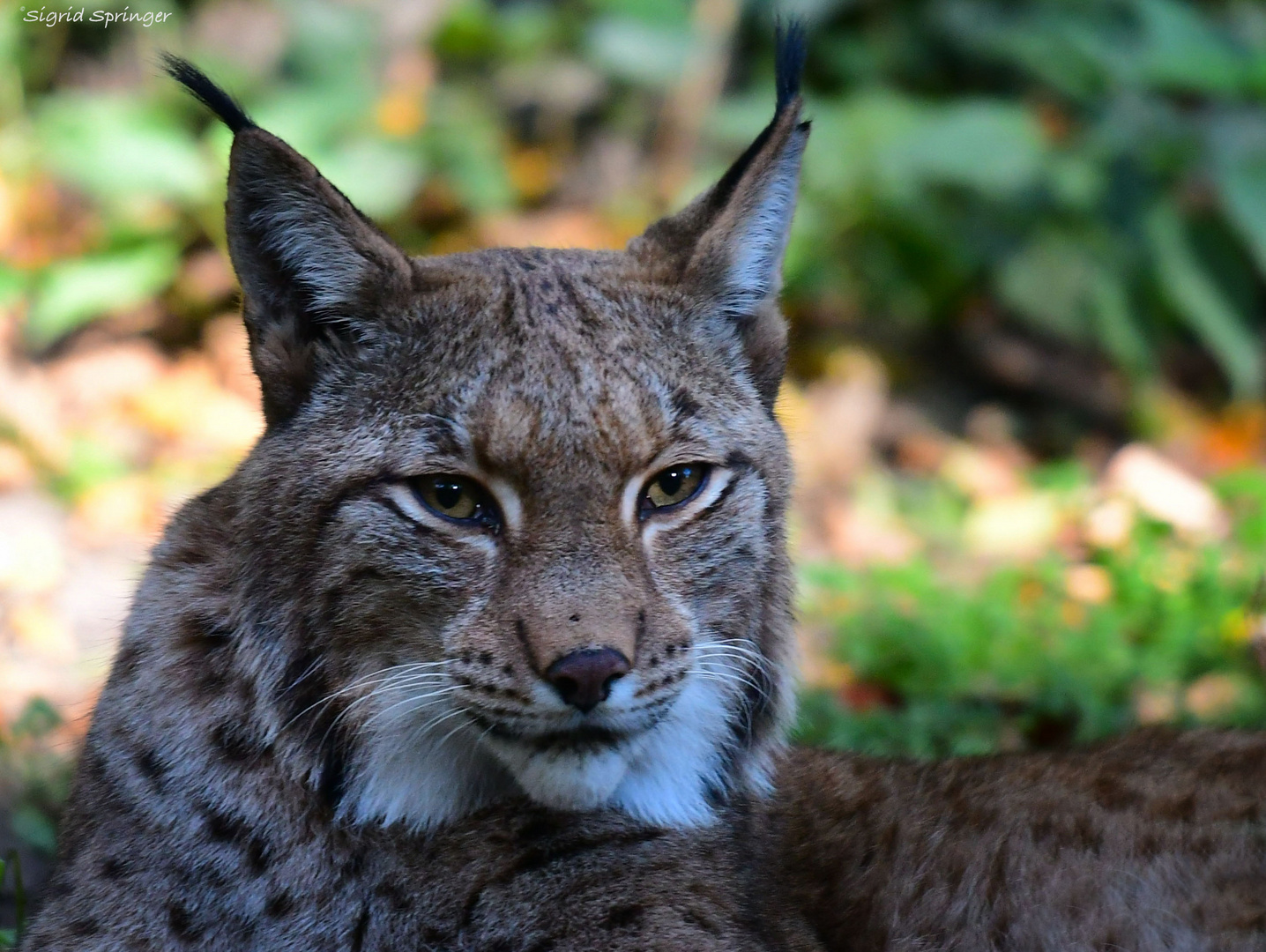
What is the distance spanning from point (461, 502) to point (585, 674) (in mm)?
482

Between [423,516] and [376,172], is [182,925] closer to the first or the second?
[423,516]

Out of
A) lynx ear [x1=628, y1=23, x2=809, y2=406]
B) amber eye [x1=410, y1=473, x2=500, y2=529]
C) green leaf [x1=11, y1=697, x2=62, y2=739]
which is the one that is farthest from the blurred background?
amber eye [x1=410, y1=473, x2=500, y2=529]

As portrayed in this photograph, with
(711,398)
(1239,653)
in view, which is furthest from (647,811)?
(1239,653)

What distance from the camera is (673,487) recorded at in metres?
3.10

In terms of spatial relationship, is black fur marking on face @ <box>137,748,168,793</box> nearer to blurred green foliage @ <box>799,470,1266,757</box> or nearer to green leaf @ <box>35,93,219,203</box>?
blurred green foliage @ <box>799,470,1266,757</box>

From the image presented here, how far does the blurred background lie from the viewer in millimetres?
7180

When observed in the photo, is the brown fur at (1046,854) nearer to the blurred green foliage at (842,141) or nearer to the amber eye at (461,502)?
the amber eye at (461,502)

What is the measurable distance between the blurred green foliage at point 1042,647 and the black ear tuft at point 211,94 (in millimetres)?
2657

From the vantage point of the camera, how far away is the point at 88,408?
761 cm

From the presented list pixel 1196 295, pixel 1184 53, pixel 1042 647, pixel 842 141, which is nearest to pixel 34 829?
pixel 1042 647

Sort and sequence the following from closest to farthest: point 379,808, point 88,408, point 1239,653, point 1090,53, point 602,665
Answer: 1. point 602,665
2. point 379,808
3. point 1239,653
4. point 88,408
5. point 1090,53

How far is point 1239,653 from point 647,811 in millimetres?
3159

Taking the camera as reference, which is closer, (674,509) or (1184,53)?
(674,509)

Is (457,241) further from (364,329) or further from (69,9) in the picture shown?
(364,329)
